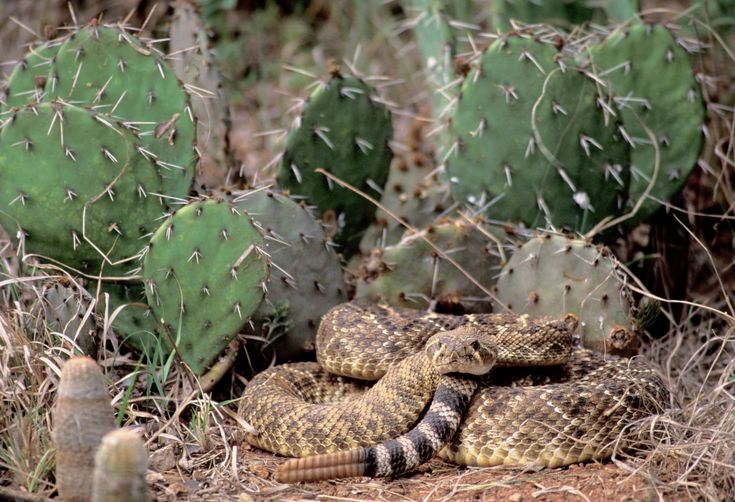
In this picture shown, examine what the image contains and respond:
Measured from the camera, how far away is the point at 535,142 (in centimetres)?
543

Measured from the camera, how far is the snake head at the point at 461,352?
13.6 ft

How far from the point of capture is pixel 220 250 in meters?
4.44

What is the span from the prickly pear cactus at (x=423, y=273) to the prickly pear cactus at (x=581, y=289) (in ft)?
1.06

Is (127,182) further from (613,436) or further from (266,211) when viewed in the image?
(613,436)

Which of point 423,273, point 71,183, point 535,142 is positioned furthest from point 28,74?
point 535,142

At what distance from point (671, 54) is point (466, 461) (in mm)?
3113

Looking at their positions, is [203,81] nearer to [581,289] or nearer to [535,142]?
[535,142]

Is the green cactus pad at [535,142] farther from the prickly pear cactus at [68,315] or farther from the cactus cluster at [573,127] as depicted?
the prickly pear cactus at [68,315]

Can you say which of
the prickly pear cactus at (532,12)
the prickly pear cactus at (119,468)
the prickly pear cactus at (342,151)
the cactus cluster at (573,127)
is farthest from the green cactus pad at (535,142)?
the prickly pear cactus at (119,468)

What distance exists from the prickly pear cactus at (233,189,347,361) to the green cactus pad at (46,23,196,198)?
0.43m

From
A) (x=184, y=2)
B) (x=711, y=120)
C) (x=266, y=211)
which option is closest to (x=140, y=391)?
(x=266, y=211)

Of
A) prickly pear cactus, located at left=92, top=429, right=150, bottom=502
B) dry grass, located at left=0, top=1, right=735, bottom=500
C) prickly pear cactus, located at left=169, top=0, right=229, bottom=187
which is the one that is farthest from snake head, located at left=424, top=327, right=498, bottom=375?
prickly pear cactus, located at left=169, top=0, right=229, bottom=187

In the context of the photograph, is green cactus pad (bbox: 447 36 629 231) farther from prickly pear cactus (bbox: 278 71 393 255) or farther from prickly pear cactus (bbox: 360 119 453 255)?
prickly pear cactus (bbox: 278 71 393 255)

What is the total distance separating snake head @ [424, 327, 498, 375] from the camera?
4.15 metres
